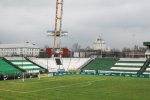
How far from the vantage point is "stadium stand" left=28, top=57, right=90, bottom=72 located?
347 ft

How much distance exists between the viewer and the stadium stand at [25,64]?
92.5m

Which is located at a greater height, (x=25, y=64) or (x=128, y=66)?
(x=25, y=64)

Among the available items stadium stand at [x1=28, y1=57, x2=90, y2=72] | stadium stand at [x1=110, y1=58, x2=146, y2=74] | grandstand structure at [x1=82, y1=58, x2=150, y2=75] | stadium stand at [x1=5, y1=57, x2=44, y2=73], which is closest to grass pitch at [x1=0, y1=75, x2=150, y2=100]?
stadium stand at [x1=5, y1=57, x2=44, y2=73]

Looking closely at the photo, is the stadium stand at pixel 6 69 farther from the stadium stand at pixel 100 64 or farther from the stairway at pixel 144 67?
the stairway at pixel 144 67

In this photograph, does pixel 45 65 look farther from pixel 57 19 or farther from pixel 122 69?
pixel 122 69

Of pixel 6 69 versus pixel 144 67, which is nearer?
pixel 6 69

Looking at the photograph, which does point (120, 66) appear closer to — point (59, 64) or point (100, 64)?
point (100, 64)

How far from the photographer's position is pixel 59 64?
111 metres

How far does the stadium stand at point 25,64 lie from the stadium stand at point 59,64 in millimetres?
5681

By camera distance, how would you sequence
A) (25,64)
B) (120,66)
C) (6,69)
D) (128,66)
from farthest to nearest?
(120,66)
(128,66)
(25,64)
(6,69)

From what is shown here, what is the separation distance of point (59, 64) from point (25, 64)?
58.1ft

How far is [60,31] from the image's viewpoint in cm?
11475

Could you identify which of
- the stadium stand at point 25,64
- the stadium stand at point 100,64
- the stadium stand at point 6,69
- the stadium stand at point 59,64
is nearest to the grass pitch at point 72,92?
the stadium stand at point 6,69

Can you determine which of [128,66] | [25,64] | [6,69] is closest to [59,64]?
[25,64]
